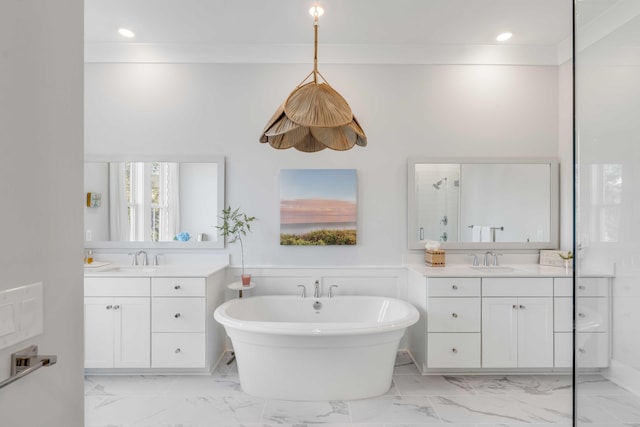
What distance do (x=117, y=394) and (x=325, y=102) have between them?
2576mm

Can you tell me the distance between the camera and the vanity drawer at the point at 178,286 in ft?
8.98

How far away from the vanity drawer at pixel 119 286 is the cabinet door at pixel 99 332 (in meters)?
0.06

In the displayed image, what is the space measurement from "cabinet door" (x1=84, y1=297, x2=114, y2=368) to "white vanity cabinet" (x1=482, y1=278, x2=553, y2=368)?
3014 mm

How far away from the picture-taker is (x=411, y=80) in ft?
10.8

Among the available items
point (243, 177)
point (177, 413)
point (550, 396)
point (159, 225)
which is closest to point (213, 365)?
point (177, 413)

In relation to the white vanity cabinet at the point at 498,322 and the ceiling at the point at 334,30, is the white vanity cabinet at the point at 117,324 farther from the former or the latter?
the white vanity cabinet at the point at 498,322

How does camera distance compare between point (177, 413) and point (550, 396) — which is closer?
point (177, 413)
